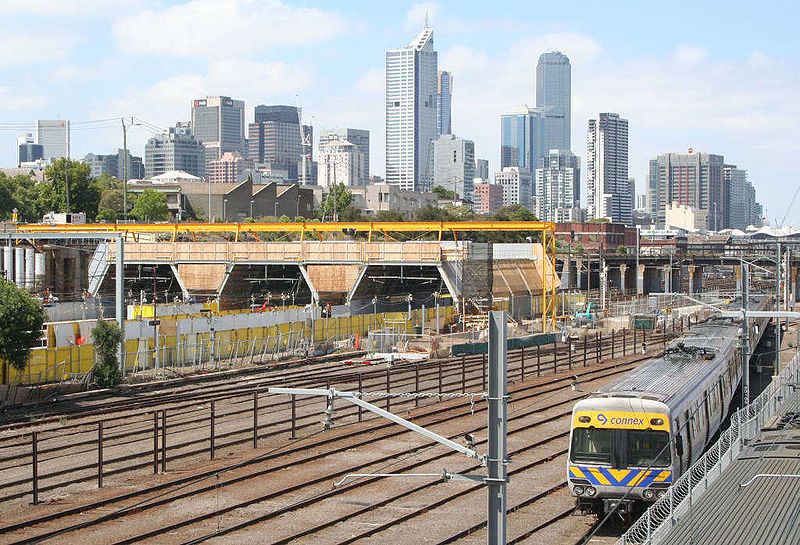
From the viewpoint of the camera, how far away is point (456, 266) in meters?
72.3

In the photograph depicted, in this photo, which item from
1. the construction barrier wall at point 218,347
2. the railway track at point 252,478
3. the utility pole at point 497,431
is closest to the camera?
the utility pole at point 497,431

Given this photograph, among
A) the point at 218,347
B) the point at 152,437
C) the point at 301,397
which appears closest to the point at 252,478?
the point at 152,437

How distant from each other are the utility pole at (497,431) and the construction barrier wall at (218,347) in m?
29.9

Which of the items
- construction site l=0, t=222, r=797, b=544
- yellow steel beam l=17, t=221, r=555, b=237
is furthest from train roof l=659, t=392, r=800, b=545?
yellow steel beam l=17, t=221, r=555, b=237

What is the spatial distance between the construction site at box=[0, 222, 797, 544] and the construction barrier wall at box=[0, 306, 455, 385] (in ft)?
0.34

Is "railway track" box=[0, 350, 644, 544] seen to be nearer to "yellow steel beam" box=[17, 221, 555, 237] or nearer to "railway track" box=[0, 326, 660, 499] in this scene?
"railway track" box=[0, 326, 660, 499]

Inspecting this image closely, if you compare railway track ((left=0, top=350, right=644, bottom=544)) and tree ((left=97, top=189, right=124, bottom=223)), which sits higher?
tree ((left=97, top=189, right=124, bottom=223))

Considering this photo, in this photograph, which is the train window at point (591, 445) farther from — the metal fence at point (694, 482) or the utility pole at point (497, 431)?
the utility pole at point (497, 431)

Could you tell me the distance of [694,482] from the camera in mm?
20078

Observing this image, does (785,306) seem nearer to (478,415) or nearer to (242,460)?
(478,415)

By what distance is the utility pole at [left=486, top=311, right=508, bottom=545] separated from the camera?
477 inches

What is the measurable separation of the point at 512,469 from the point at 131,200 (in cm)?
12792

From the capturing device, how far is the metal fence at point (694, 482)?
15255 millimetres

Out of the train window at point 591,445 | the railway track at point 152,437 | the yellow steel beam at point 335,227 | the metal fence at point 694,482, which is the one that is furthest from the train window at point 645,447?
the yellow steel beam at point 335,227
